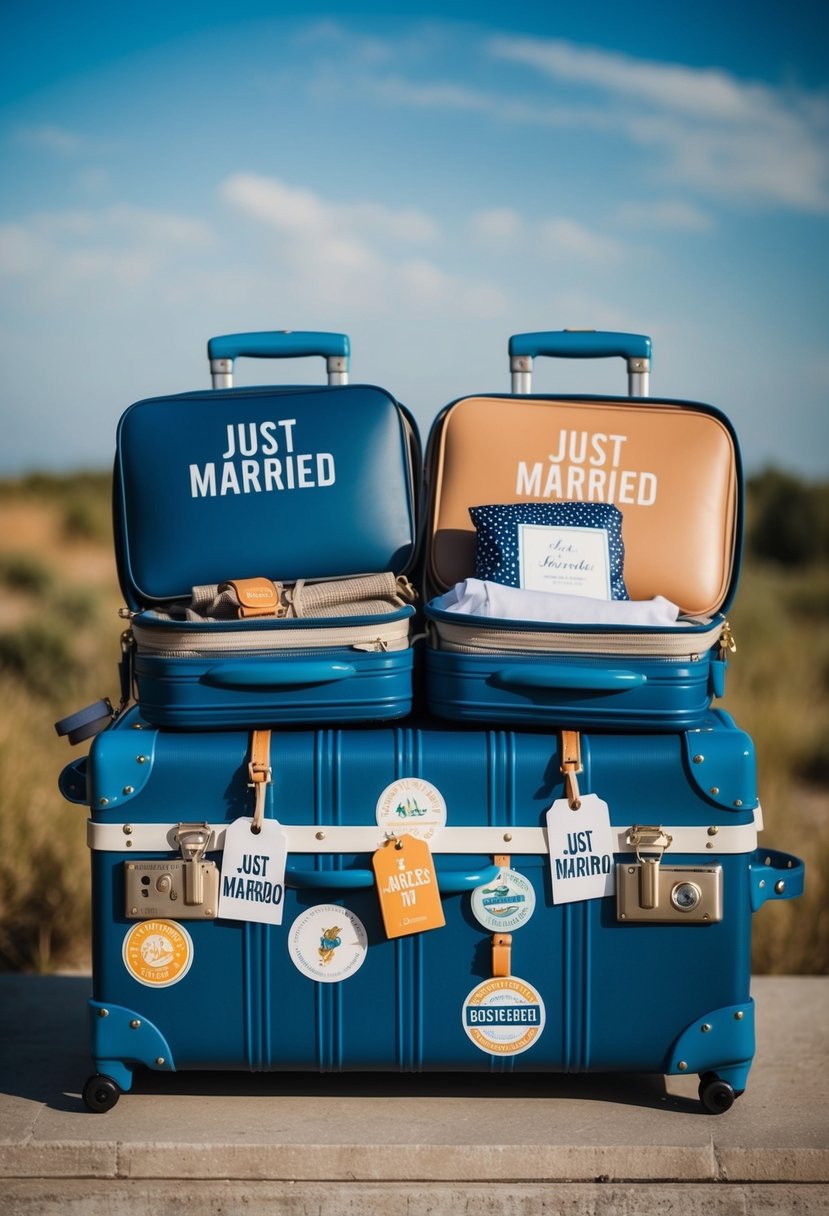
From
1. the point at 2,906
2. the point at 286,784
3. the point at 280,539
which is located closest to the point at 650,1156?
the point at 286,784

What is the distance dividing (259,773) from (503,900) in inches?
20.9

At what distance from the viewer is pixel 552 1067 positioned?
99.0 inches

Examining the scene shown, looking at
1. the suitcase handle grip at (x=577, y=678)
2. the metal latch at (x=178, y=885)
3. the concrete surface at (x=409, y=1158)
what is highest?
the suitcase handle grip at (x=577, y=678)

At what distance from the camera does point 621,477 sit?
284 centimetres

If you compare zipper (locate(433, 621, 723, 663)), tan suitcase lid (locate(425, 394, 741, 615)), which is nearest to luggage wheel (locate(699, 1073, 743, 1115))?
zipper (locate(433, 621, 723, 663))

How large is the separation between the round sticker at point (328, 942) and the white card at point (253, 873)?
58 mm

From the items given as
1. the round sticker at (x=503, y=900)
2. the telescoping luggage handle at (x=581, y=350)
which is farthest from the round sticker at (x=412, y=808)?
the telescoping luggage handle at (x=581, y=350)

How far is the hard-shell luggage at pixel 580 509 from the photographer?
2537 mm

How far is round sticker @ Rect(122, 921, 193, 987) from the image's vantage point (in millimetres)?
2486

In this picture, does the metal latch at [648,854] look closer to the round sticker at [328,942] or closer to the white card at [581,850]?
the white card at [581,850]

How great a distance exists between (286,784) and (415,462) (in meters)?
0.85

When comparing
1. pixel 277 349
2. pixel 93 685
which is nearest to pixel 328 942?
pixel 277 349

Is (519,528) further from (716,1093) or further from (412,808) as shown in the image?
(716,1093)

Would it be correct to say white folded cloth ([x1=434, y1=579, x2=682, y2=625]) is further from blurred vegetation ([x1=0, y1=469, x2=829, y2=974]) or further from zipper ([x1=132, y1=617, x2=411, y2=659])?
blurred vegetation ([x1=0, y1=469, x2=829, y2=974])
